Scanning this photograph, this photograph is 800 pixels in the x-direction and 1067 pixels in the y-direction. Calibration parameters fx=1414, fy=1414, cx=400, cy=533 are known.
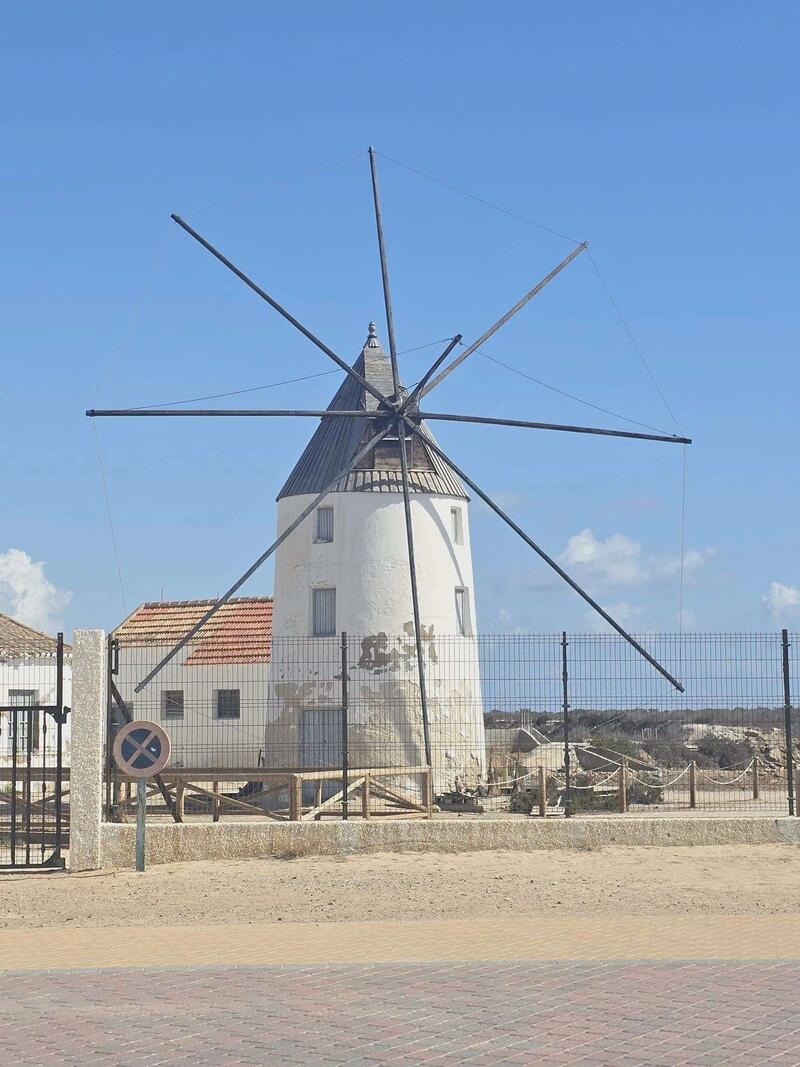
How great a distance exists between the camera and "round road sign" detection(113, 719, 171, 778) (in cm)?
1579

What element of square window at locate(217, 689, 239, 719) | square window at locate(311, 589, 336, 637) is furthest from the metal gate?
square window at locate(311, 589, 336, 637)

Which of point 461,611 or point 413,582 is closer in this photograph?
point 413,582

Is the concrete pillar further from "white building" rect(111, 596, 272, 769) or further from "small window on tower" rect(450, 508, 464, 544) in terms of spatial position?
"white building" rect(111, 596, 272, 769)

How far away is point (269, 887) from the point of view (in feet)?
49.8

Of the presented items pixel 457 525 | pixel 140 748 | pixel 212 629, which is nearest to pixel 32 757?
pixel 212 629

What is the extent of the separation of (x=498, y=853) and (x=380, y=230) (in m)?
18.8

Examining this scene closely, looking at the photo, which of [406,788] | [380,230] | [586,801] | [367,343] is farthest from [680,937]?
[380,230]

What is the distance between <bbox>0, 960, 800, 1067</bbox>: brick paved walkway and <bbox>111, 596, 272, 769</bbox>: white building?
73.4ft

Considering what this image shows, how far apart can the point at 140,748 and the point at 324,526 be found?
44.8 feet

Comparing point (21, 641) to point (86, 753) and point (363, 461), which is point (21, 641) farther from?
point (86, 753)

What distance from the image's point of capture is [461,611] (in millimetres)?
29672

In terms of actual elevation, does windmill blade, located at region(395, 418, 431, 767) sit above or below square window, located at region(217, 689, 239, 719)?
above

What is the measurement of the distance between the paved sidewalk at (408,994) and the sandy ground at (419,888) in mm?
1014

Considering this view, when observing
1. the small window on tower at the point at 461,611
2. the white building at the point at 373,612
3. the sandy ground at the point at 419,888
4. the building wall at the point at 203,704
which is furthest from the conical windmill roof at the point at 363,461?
the sandy ground at the point at 419,888
